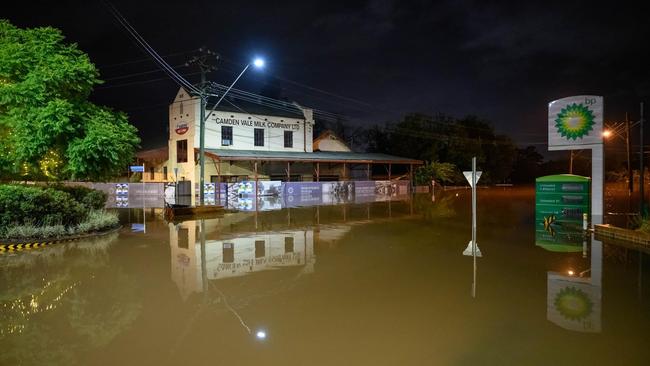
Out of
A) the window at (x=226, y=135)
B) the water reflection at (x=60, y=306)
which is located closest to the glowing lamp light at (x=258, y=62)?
the water reflection at (x=60, y=306)

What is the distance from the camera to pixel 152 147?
4000cm

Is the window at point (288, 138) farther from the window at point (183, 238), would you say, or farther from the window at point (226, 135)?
the window at point (183, 238)

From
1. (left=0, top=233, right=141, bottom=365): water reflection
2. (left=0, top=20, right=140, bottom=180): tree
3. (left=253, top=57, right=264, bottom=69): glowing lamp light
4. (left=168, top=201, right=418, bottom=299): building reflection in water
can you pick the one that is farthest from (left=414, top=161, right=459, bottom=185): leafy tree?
(left=0, top=233, right=141, bottom=365): water reflection

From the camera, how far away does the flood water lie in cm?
461

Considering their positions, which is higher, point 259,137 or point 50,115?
point 259,137

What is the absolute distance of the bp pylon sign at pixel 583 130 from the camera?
1492cm

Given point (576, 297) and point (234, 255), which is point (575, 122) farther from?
point (234, 255)

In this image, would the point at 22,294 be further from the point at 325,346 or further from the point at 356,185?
the point at 356,185

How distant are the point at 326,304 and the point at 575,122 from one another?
13.9m

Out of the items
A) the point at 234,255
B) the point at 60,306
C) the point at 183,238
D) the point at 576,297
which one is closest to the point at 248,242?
the point at 234,255

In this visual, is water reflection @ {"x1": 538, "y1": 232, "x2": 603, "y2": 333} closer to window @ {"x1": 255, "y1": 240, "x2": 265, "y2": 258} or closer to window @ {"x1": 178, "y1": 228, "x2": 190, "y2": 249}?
window @ {"x1": 255, "y1": 240, "x2": 265, "y2": 258}

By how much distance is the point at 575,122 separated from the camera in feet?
50.9

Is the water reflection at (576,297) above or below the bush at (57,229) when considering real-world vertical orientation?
below

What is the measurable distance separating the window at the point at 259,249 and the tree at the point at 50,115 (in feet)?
18.6
